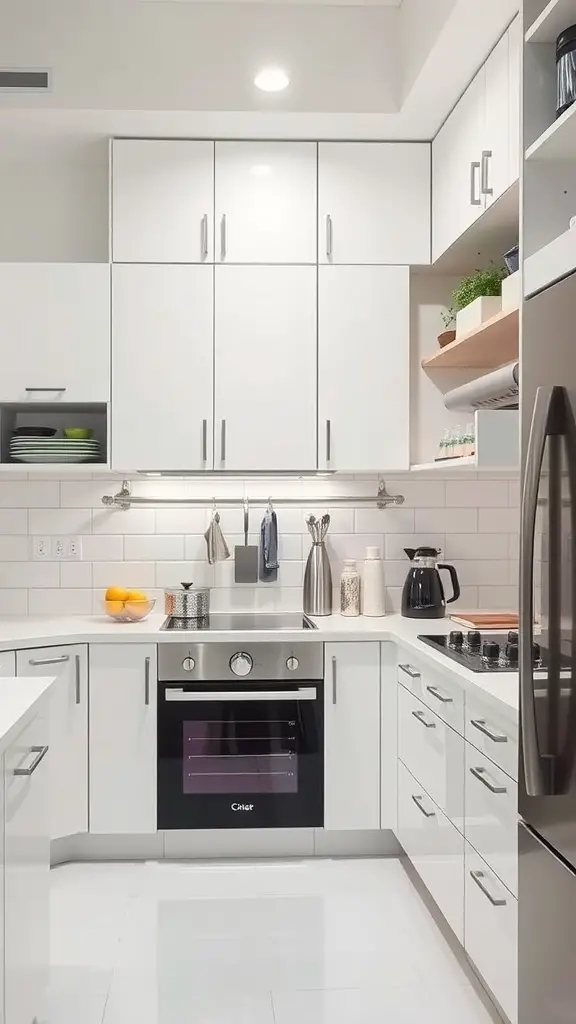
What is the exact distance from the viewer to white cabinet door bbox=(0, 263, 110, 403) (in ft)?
10.6

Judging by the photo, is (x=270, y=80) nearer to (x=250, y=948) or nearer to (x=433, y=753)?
(x=433, y=753)

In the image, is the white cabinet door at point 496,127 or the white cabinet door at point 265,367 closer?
the white cabinet door at point 496,127

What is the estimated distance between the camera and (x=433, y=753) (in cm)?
257

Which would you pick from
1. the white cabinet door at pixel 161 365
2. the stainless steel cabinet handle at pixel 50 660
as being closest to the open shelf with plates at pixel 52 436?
the white cabinet door at pixel 161 365

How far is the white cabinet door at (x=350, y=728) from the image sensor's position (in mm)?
3117

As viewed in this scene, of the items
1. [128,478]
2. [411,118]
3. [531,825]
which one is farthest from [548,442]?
[128,478]

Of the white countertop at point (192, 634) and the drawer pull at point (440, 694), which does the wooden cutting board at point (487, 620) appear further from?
the drawer pull at point (440, 694)

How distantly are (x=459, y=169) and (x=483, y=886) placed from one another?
2251 mm

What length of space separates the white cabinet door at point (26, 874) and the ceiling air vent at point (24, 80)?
219cm

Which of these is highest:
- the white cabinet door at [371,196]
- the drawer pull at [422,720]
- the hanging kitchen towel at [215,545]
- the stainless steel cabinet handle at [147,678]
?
the white cabinet door at [371,196]

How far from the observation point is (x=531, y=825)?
1.58 meters

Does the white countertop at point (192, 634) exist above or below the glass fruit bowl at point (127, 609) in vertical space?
below

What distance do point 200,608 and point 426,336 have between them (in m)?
1.49

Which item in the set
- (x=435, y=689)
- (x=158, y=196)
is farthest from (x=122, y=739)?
(x=158, y=196)
